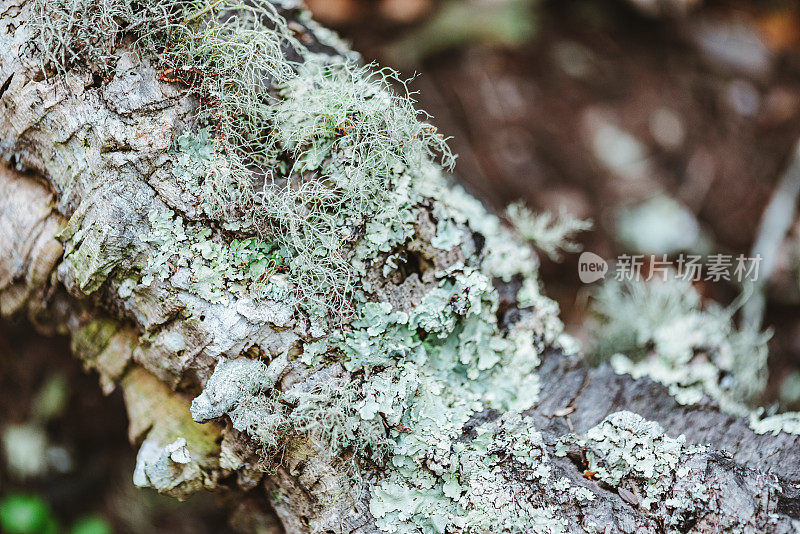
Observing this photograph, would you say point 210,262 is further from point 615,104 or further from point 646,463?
point 615,104

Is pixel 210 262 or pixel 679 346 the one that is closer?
pixel 210 262

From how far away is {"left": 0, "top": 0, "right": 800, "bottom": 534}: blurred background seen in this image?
9.92 feet

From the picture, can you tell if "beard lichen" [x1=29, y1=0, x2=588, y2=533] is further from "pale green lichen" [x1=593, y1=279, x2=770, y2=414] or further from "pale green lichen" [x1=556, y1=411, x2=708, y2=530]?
"pale green lichen" [x1=593, y1=279, x2=770, y2=414]

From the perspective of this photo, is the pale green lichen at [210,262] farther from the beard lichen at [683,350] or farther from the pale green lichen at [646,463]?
the beard lichen at [683,350]

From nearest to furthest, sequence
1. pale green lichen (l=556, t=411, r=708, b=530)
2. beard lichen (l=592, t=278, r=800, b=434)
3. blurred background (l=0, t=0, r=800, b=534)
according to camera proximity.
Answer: pale green lichen (l=556, t=411, r=708, b=530)
beard lichen (l=592, t=278, r=800, b=434)
blurred background (l=0, t=0, r=800, b=534)

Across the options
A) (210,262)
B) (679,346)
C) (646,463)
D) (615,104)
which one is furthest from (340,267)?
(615,104)

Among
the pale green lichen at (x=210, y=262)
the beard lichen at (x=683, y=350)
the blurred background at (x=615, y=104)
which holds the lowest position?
the pale green lichen at (x=210, y=262)

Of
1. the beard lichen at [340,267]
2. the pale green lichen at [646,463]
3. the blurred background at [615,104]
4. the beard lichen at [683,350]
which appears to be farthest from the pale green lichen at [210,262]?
the blurred background at [615,104]

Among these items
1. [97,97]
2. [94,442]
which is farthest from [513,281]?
[94,442]

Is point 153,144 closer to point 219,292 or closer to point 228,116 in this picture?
point 228,116

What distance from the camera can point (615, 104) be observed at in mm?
3221

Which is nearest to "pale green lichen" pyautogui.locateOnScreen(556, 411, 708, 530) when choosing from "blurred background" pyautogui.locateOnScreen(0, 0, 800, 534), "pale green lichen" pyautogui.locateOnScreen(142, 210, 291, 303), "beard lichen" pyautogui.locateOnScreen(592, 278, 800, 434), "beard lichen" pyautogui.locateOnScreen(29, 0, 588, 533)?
"beard lichen" pyautogui.locateOnScreen(29, 0, 588, 533)

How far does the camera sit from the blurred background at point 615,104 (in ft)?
9.92

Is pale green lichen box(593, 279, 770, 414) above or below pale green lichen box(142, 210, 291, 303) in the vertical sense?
above
